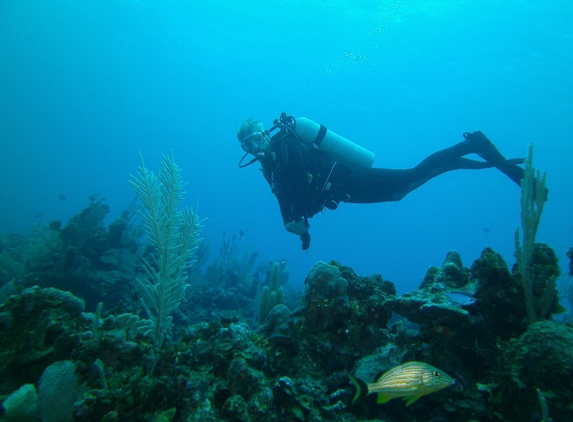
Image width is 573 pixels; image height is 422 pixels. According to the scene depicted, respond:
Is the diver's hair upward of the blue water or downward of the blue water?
downward

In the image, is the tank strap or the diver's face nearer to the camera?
the diver's face

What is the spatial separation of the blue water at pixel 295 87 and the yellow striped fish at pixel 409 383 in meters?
29.8

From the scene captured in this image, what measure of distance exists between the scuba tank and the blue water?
25.1 m

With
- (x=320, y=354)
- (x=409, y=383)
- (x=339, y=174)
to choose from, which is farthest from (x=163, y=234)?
(x=339, y=174)

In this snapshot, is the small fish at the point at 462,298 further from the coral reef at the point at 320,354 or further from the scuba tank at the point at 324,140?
the scuba tank at the point at 324,140

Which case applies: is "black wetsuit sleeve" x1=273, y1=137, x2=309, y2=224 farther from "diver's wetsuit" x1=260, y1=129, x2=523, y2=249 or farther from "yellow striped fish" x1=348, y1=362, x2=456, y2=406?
"yellow striped fish" x1=348, y1=362, x2=456, y2=406

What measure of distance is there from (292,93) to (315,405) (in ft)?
220

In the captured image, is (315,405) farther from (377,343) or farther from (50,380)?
(50,380)

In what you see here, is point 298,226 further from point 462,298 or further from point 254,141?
point 462,298

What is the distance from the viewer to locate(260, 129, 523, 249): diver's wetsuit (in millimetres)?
7098

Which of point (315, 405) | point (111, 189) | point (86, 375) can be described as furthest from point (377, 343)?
point (111, 189)

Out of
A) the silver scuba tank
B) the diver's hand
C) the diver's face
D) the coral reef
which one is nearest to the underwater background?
the coral reef

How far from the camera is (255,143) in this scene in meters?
7.29

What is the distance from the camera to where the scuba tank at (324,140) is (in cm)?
812
